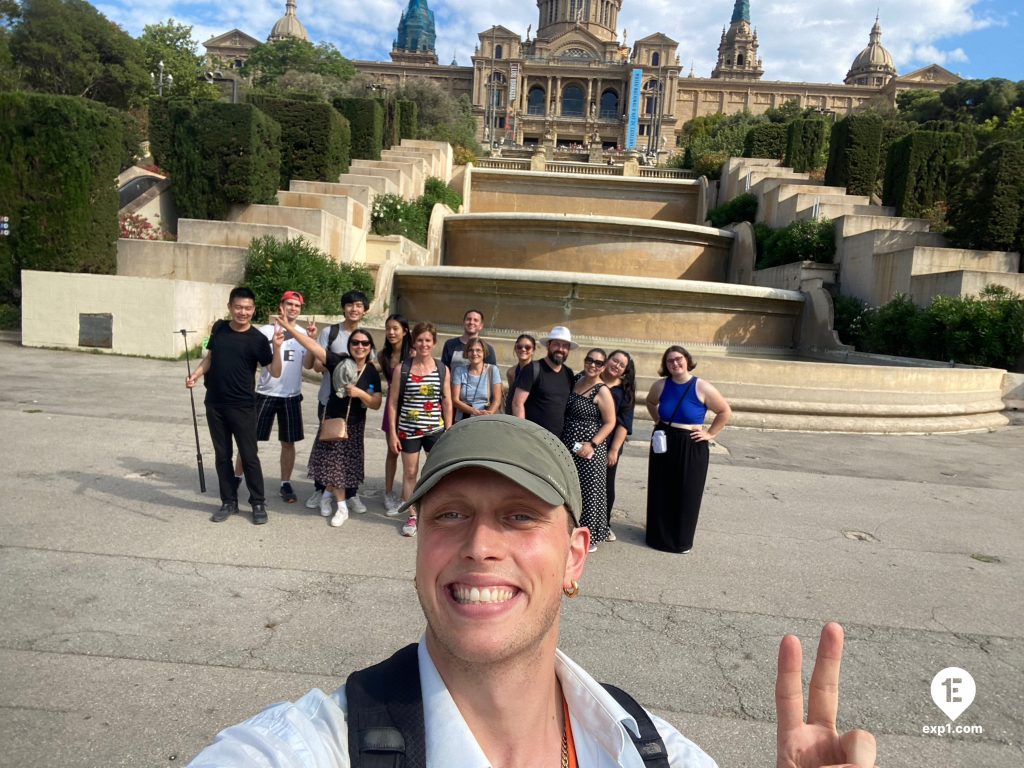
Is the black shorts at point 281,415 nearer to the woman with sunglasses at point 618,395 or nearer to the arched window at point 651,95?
the woman with sunglasses at point 618,395

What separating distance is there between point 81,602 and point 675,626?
3.38 metres

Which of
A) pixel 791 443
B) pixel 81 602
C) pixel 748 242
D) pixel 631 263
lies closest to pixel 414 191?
pixel 631 263

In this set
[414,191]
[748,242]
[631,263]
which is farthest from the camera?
[414,191]

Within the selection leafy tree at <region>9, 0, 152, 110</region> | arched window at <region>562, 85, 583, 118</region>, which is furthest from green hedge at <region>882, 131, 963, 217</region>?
arched window at <region>562, 85, 583, 118</region>

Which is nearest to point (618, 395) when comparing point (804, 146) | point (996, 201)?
point (996, 201)

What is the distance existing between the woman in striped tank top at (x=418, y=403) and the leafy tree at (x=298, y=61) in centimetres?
7397

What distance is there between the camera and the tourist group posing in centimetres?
562

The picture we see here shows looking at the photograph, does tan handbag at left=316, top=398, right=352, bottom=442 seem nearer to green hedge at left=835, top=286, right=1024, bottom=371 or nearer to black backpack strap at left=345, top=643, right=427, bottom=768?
black backpack strap at left=345, top=643, right=427, bottom=768

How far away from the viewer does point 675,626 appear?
4.15 m

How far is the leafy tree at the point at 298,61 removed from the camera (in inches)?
2891

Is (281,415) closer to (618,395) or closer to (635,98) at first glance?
(618,395)

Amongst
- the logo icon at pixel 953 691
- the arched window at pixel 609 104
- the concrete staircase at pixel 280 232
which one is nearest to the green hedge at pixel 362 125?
the concrete staircase at pixel 280 232

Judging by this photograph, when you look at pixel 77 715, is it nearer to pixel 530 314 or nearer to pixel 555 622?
pixel 555 622

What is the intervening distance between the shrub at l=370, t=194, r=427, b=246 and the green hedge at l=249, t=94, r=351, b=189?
6.43ft
